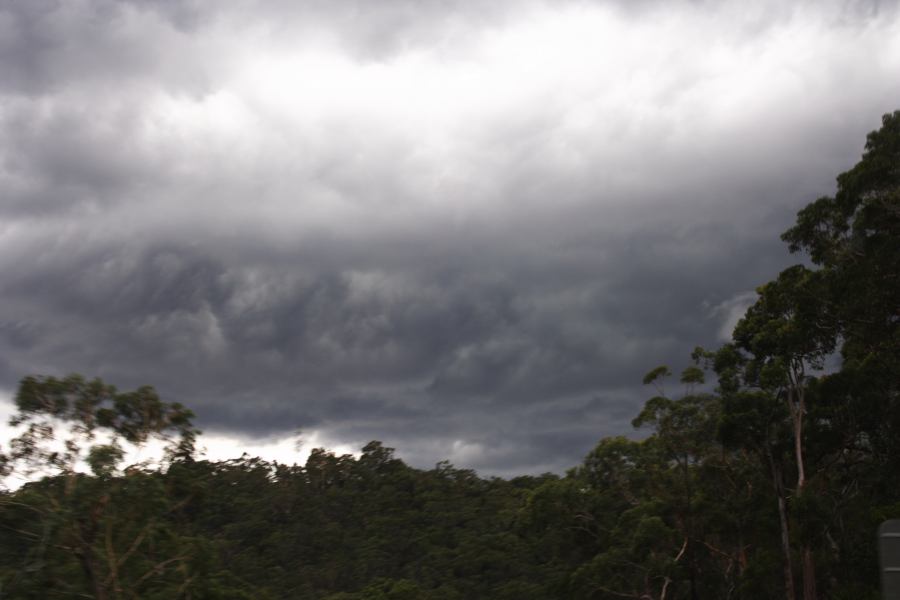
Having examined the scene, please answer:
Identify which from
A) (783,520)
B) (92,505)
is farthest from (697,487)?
(92,505)

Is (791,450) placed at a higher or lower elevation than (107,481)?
higher

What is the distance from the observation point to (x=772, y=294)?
96.3 ft

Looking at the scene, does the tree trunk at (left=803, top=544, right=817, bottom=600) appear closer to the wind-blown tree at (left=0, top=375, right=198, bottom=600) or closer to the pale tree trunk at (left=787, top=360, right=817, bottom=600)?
the pale tree trunk at (left=787, top=360, right=817, bottom=600)

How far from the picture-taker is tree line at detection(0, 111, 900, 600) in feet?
76.6

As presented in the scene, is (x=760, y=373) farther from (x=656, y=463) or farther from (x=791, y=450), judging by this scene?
(x=656, y=463)

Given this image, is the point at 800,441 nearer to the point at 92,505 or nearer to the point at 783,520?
the point at 783,520

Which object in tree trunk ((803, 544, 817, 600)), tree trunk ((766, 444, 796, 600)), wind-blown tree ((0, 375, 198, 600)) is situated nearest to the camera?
wind-blown tree ((0, 375, 198, 600))

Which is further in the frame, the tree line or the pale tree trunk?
the pale tree trunk

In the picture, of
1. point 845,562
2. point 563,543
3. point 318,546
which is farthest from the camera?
point 318,546

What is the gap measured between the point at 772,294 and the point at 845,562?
9401mm

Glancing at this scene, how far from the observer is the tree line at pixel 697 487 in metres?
23.3

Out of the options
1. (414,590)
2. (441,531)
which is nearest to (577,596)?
(414,590)

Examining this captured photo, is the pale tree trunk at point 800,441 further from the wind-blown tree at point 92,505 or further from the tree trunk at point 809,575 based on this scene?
the wind-blown tree at point 92,505

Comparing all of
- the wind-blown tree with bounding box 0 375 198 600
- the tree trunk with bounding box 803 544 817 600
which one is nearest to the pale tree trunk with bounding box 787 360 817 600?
the tree trunk with bounding box 803 544 817 600
